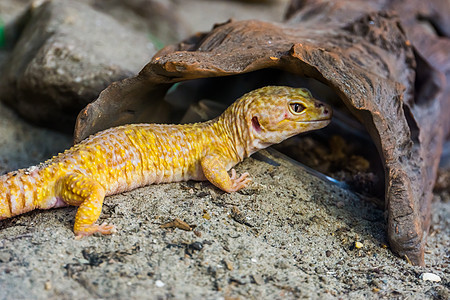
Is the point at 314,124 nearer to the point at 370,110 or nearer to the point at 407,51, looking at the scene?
the point at 370,110

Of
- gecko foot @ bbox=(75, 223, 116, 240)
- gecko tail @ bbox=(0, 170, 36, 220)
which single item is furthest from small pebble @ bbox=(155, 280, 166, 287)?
gecko tail @ bbox=(0, 170, 36, 220)

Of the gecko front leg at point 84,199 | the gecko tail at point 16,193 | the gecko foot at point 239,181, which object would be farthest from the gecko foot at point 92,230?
the gecko foot at point 239,181

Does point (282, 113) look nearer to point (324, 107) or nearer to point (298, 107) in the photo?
point (298, 107)

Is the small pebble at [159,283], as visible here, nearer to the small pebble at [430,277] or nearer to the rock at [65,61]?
the small pebble at [430,277]

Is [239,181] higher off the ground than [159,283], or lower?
higher

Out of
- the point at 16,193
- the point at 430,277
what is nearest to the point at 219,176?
the point at 16,193

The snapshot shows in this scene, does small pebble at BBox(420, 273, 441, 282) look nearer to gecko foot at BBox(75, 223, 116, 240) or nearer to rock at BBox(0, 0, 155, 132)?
gecko foot at BBox(75, 223, 116, 240)

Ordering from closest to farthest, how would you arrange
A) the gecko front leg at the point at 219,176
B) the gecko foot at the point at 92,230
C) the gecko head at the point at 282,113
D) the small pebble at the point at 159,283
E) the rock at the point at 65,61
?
the small pebble at the point at 159,283 < the gecko foot at the point at 92,230 < the gecko front leg at the point at 219,176 < the gecko head at the point at 282,113 < the rock at the point at 65,61
